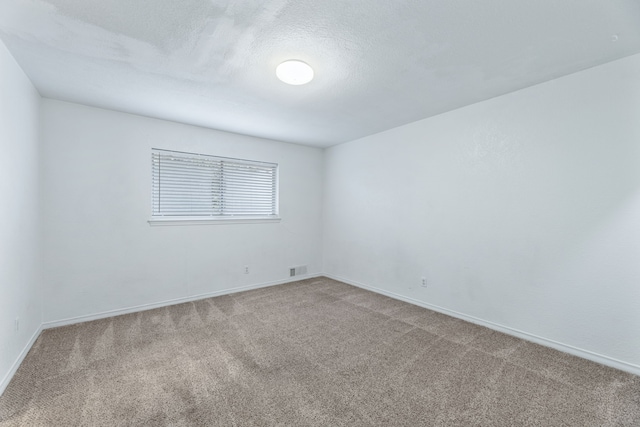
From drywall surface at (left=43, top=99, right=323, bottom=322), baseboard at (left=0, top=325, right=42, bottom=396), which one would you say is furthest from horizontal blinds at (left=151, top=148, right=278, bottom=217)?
baseboard at (left=0, top=325, right=42, bottom=396)

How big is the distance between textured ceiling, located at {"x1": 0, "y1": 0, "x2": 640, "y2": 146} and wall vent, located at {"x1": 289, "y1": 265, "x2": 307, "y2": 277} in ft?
9.17

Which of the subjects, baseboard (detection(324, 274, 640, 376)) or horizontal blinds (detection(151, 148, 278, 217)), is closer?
baseboard (detection(324, 274, 640, 376))

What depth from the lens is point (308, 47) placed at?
198 centimetres

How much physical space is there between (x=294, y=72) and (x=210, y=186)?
2402 millimetres

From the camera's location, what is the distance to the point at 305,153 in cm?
495

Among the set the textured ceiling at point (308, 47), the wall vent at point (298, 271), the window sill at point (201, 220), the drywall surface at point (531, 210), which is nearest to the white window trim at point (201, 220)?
the window sill at point (201, 220)

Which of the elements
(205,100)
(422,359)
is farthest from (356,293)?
(205,100)

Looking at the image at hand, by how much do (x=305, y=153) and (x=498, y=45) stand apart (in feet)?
11.0

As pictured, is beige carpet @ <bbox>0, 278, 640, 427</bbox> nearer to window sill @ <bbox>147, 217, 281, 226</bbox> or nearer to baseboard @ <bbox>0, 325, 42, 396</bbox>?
baseboard @ <bbox>0, 325, 42, 396</bbox>

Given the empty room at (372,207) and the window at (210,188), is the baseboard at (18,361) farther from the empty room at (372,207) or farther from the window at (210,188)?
the window at (210,188)

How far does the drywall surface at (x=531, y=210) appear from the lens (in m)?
2.20

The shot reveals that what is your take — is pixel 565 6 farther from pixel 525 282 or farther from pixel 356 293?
pixel 356 293

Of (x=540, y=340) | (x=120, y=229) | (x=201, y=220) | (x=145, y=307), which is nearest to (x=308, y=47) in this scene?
(x=201, y=220)

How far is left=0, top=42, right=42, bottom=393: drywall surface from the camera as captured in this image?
77.2 inches
